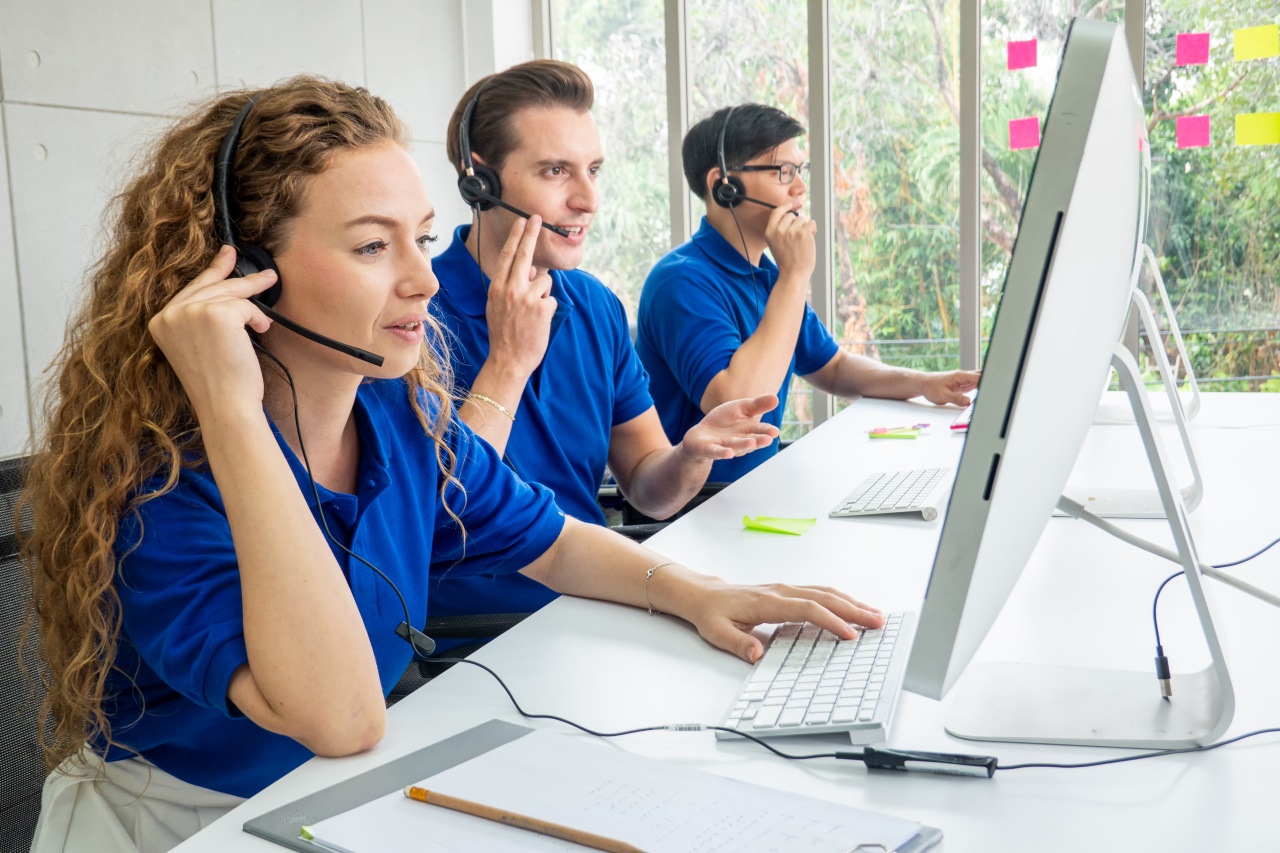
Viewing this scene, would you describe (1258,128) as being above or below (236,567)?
above

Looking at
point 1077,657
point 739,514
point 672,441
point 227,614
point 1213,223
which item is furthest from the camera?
point 1213,223

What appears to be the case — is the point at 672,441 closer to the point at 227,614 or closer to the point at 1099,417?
the point at 1099,417

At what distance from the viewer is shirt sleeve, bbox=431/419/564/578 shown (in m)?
1.19

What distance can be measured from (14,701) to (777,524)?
89 centimetres

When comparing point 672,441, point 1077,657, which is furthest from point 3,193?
point 1077,657

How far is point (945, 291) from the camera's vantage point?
11.6 feet

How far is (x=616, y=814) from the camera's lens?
0.66m

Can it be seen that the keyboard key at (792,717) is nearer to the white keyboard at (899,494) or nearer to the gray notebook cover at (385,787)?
the gray notebook cover at (385,787)

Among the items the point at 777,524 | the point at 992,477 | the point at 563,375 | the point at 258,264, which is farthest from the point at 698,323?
the point at 992,477

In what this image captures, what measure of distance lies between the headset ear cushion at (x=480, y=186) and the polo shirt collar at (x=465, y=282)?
0.06 m

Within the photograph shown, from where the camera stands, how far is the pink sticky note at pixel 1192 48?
3.12m

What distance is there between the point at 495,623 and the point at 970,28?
9.24ft

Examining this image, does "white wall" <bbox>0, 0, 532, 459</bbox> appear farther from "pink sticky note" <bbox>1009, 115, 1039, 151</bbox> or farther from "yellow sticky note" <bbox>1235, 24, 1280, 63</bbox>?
"yellow sticky note" <bbox>1235, 24, 1280, 63</bbox>

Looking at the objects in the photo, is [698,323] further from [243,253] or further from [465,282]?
[243,253]
